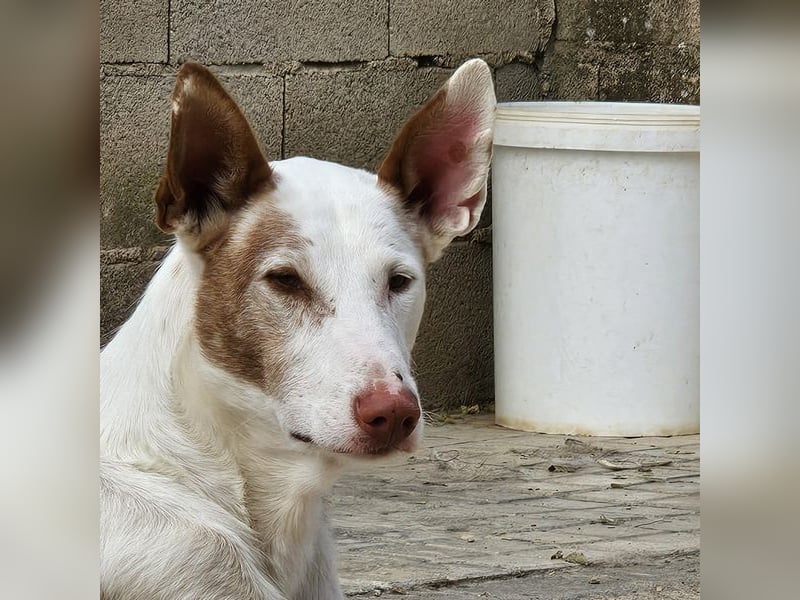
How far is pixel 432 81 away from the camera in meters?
5.73

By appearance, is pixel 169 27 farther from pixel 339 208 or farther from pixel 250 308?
pixel 250 308

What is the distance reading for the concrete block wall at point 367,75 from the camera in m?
5.01

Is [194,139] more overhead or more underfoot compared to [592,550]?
more overhead

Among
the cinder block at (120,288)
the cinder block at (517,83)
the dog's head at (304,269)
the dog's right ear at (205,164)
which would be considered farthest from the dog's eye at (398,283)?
the cinder block at (517,83)

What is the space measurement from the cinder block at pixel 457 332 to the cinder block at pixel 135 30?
1564 millimetres

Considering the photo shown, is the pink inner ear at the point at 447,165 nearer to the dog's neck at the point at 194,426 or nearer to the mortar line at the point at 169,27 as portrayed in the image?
the dog's neck at the point at 194,426

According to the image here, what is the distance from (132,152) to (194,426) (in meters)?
2.91

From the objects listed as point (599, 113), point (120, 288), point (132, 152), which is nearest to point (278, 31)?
point (132, 152)

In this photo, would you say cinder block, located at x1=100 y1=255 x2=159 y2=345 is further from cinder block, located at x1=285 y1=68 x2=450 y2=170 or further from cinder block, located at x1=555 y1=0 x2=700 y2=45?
cinder block, located at x1=555 y1=0 x2=700 y2=45

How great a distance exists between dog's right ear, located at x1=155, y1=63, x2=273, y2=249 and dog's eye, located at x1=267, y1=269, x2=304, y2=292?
145 millimetres
